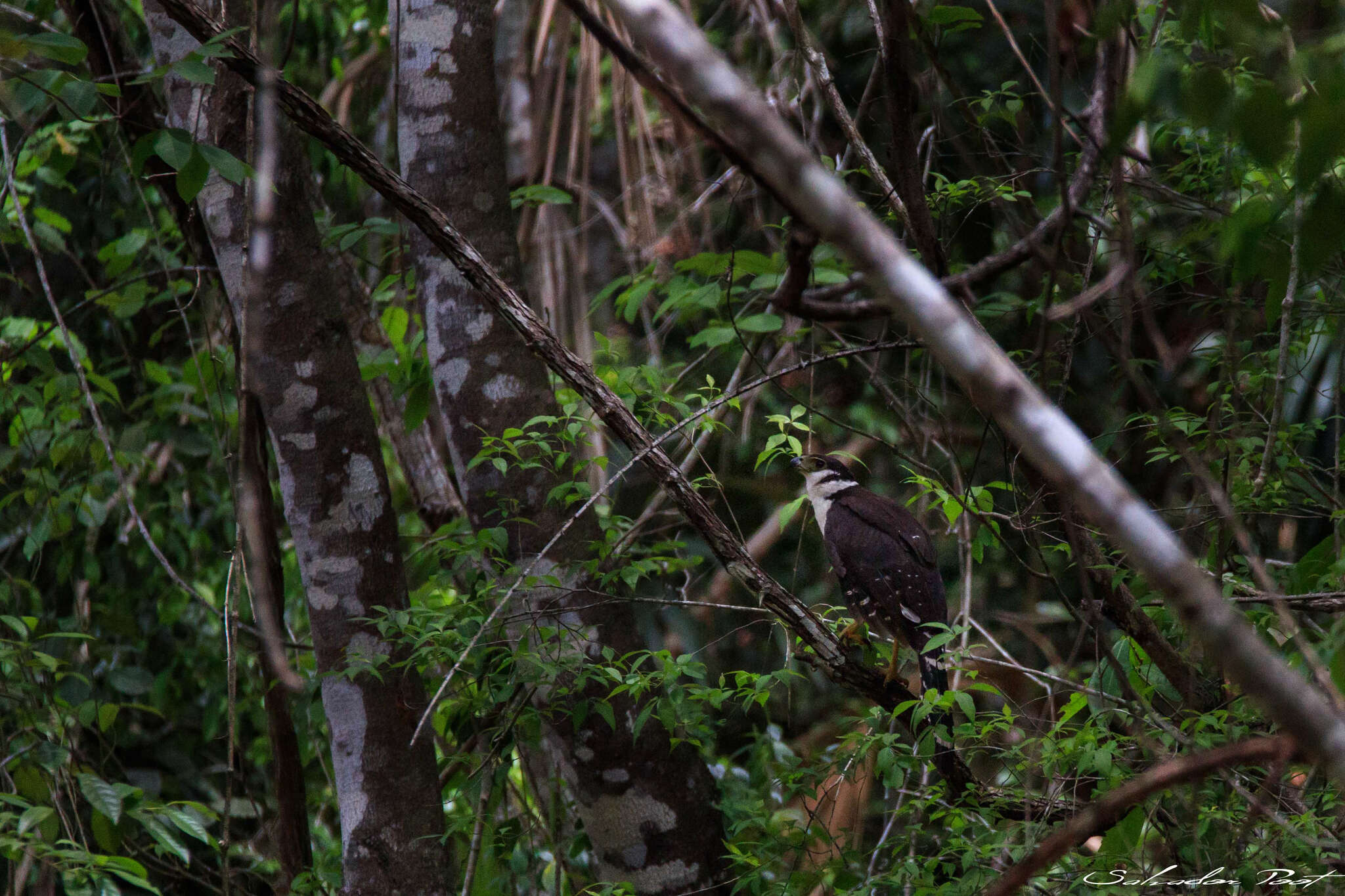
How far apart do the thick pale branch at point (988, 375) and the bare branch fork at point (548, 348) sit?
1.27 metres

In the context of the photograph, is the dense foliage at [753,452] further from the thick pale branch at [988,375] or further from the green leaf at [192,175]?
the thick pale branch at [988,375]

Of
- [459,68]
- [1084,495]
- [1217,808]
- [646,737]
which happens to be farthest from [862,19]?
[1084,495]

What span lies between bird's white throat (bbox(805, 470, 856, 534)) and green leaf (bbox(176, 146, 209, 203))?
2.53 m

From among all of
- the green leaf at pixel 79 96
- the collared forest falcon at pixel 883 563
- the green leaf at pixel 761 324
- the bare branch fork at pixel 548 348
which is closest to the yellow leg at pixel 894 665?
the collared forest falcon at pixel 883 563

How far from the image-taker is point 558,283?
5.35m

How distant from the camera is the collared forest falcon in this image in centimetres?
365

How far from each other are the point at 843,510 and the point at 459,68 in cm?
209

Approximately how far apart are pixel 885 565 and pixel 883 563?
0.02m

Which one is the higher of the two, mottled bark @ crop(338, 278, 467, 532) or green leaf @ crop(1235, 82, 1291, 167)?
green leaf @ crop(1235, 82, 1291, 167)

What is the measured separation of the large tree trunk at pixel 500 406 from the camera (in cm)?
330

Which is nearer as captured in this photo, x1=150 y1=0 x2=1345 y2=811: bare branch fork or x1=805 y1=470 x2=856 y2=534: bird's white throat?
x1=150 y1=0 x2=1345 y2=811: bare branch fork

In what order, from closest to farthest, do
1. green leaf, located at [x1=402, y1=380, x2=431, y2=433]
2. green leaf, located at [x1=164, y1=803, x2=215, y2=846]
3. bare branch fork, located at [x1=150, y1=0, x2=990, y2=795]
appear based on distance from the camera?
1. bare branch fork, located at [x1=150, y1=0, x2=990, y2=795]
2. green leaf, located at [x1=164, y1=803, x2=215, y2=846]
3. green leaf, located at [x1=402, y1=380, x2=431, y2=433]

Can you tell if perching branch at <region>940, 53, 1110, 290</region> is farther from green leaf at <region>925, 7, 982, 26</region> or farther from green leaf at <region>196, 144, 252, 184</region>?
green leaf at <region>196, 144, 252, 184</region>

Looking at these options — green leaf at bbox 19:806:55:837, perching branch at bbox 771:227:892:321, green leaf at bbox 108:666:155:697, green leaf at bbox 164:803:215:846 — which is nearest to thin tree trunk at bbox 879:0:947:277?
perching branch at bbox 771:227:892:321
